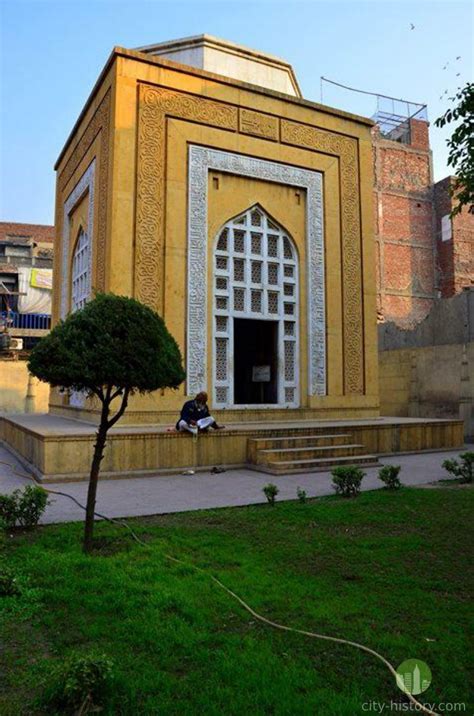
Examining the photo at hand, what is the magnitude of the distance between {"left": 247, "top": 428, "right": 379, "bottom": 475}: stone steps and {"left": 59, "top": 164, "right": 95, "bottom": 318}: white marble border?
5.11 meters

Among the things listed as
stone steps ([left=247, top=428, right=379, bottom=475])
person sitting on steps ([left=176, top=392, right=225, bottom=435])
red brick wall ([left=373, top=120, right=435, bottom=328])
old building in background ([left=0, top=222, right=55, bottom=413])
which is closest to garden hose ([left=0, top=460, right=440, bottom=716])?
person sitting on steps ([left=176, top=392, right=225, bottom=435])

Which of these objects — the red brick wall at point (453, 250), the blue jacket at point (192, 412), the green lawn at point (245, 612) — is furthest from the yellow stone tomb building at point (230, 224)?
the red brick wall at point (453, 250)

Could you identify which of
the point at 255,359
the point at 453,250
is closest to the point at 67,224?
the point at 255,359

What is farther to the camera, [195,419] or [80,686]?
[195,419]

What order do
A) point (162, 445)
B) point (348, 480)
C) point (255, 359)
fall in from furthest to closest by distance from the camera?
point (255, 359)
point (162, 445)
point (348, 480)

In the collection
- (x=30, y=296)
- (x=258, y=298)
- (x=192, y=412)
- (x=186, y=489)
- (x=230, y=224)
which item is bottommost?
(x=186, y=489)

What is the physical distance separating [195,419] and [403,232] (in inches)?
885

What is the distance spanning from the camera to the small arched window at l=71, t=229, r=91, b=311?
11430mm

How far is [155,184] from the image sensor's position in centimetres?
987

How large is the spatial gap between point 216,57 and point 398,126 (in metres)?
20.1

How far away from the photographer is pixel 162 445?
300 inches

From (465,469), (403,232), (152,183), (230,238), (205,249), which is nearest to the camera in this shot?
(465,469)

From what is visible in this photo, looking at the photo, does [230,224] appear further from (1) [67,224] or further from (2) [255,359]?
(1) [67,224]

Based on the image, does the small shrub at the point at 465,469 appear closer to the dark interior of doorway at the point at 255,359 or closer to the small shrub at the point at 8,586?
the dark interior of doorway at the point at 255,359
